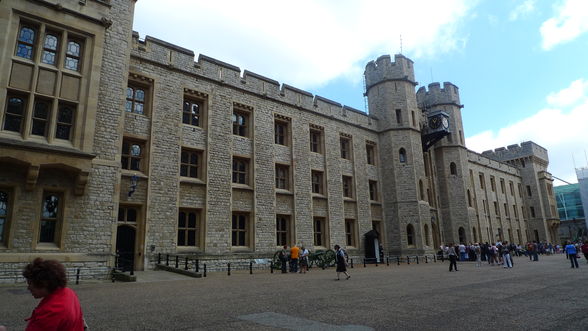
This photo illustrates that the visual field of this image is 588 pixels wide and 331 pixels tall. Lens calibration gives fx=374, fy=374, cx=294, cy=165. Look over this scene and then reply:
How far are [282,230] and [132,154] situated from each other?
9260mm

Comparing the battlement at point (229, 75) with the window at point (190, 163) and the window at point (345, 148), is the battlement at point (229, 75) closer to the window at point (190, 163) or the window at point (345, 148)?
the window at point (345, 148)

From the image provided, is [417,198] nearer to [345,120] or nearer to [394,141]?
[394,141]

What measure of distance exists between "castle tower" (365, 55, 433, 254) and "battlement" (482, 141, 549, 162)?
29.2 metres

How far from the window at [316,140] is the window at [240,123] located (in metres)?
5.25

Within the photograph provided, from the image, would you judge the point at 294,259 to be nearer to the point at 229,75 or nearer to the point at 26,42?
the point at 229,75

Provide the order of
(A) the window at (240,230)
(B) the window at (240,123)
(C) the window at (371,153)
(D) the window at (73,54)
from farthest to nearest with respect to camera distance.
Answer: (C) the window at (371,153)
(B) the window at (240,123)
(A) the window at (240,230)
(D) the window at (73,54)

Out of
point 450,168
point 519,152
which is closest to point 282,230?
point 450,168

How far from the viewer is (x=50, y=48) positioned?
1347 centimetres

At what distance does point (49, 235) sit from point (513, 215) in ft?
167

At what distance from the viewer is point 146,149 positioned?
17047mm

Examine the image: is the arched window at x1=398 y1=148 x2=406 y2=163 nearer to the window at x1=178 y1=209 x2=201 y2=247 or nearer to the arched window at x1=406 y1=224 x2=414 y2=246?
the arched window at x1=406 y1=224 x2=414 y2=246

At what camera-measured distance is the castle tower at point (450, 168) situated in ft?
111

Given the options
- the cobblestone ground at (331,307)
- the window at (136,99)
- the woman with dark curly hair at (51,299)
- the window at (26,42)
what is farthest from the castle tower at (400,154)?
the woman with dark curly hair at (51,299)

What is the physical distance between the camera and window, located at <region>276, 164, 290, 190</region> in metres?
22.4
